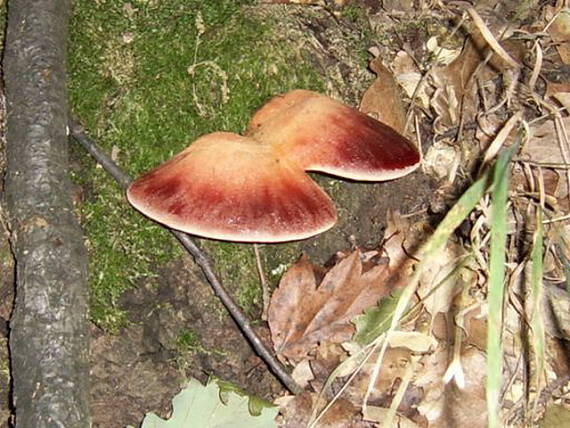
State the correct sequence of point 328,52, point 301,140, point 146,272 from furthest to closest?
point 328,52 < point 146,272 < point 301,140

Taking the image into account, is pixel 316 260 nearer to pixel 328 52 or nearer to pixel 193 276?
pixel 193 276

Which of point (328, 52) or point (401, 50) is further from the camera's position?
point (401, 50)

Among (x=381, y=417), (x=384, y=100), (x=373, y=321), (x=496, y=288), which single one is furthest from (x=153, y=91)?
(x=496, y=288)

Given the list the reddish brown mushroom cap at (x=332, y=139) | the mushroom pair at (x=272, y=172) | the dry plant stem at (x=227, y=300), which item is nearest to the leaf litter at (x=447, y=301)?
the dry plant stem at (x=227, y=300)

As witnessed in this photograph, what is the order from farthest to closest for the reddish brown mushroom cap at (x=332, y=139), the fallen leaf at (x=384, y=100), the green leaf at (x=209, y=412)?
1. the fallen leaf at (x=384, y=100)
2. the reddish brown mushroom cap at (x=332, y=139)
3. the green leaf at (x=209, y=412)

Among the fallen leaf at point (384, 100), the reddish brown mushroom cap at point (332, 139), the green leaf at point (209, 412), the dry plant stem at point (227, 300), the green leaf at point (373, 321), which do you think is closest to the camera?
the green leaf at point (209, 412)

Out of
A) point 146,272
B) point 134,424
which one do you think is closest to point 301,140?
point 146,272

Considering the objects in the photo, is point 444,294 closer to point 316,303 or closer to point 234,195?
point 316,303

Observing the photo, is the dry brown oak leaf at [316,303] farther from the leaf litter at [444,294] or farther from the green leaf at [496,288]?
the green leaf at [496,288]
